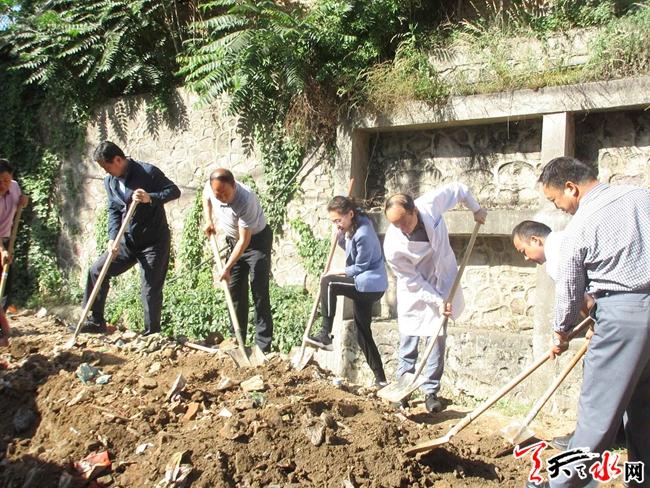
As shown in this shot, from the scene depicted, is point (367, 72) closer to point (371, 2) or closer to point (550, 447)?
point (371, 2)

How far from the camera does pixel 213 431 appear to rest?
155 inches

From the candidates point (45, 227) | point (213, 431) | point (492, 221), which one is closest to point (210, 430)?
point (213, 431)

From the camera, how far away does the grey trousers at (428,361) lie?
5.48 meters

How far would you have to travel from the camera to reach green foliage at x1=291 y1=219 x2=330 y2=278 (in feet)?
24.2

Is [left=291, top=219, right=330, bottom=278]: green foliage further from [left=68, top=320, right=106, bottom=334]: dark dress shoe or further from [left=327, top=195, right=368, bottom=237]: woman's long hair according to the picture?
[left=68, top=320, right=106, bottom=334]: dark dress shoe

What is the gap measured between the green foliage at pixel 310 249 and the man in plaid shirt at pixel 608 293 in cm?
419

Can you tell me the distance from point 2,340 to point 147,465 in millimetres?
2764

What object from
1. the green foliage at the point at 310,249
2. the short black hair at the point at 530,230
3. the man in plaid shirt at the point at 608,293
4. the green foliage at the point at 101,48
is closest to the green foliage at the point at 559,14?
the short black hair at the point at 530,230

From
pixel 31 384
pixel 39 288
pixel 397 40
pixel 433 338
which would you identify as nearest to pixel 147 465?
pixel 31 384

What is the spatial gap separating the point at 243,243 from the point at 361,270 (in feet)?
3.46

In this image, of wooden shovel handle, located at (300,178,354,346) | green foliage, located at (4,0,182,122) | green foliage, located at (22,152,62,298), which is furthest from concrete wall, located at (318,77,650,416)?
green foliage, located at (22,152,62,298)

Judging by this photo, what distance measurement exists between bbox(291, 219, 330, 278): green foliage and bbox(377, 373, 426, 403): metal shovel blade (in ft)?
7.41

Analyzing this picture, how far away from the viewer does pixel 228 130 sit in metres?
8.36

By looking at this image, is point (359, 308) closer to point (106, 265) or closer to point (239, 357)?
point (239, 357)
